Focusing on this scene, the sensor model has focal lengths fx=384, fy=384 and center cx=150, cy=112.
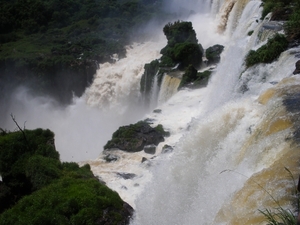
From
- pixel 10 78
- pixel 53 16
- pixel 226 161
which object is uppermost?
pixel 226 161

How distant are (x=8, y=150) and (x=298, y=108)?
26.8ft

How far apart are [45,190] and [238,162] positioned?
481cm

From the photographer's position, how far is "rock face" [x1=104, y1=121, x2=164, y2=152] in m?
15.0

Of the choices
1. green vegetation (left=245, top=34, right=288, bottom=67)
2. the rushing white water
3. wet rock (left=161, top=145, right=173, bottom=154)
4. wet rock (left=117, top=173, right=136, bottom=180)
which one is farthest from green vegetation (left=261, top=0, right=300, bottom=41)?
the rushing white water

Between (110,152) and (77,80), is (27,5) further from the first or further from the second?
(110,152)

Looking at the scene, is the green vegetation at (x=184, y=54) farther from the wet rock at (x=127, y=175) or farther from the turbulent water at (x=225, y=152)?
the wet rock at (x=127, y=175)

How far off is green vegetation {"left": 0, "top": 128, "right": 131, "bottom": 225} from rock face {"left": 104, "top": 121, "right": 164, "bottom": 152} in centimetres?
317

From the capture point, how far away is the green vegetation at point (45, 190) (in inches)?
343

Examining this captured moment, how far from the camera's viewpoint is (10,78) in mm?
32656

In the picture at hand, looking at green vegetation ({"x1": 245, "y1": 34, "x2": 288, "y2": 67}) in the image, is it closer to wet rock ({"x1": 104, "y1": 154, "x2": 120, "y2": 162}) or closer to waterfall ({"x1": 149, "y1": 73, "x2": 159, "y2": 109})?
wet rock ({"x1": 104, "y1": 154, "x2": 120, "y2": 162})

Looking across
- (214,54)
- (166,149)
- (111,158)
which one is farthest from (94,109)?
(166,149)

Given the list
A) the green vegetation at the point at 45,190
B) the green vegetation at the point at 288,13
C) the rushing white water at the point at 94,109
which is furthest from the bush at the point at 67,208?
the rushing white water at the point at 94,109

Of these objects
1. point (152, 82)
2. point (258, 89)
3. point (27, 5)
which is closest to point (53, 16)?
point (27, 5)

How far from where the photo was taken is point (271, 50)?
13.7 m
